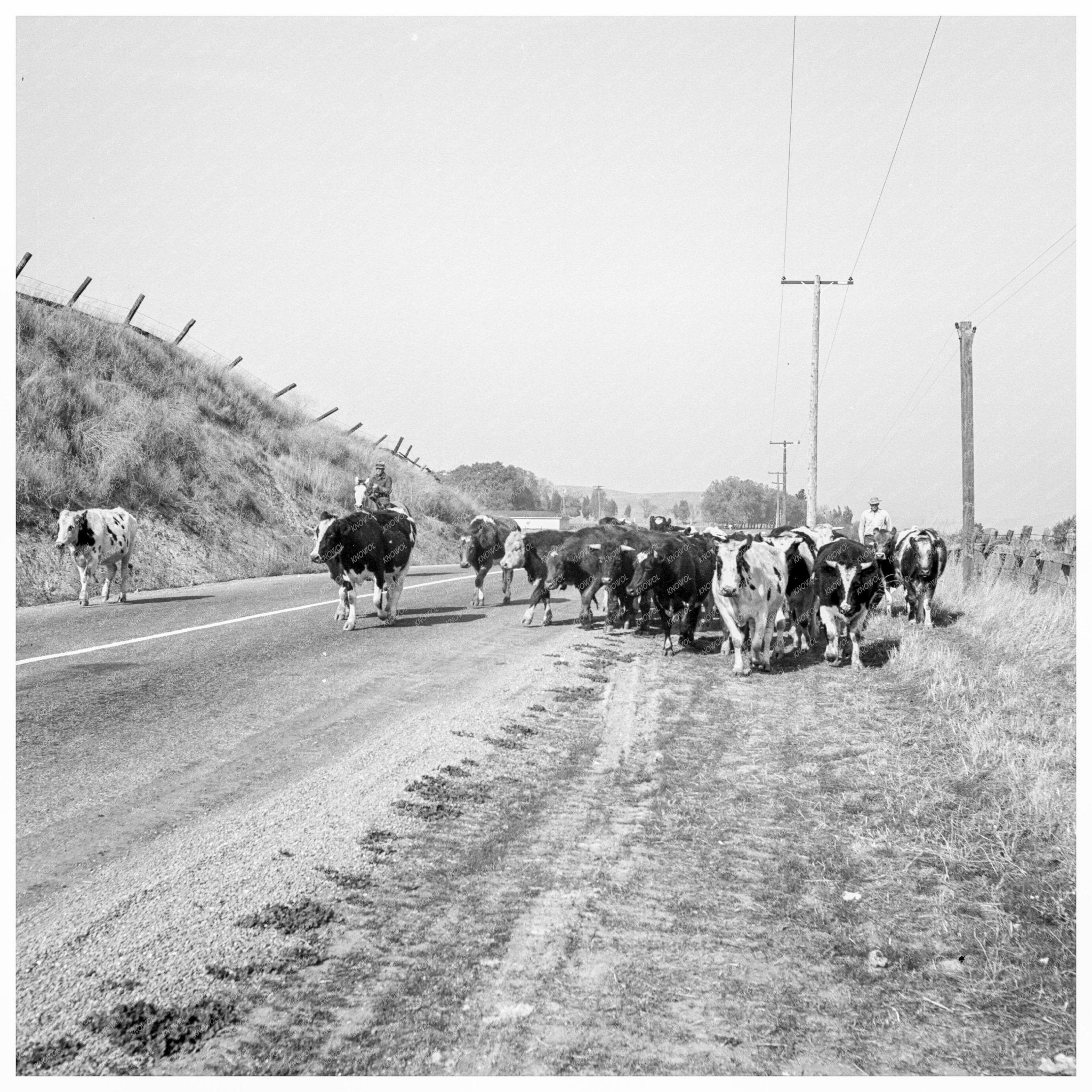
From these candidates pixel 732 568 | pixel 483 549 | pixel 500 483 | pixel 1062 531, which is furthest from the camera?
pixel 500 483

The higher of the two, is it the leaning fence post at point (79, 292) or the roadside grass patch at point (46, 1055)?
the leaning fence post at point (79, 292)

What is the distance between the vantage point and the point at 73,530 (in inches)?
635

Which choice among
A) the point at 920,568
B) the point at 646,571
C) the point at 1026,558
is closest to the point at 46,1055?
the point at 646,571

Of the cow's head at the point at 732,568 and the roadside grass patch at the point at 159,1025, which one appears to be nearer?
the roadside grass patch at the point at 159,1025

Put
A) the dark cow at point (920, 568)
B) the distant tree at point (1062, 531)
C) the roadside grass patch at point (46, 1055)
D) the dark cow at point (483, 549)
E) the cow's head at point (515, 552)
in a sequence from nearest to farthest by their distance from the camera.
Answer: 1. the roadside grass patch at point (46, 1055)
2. the cow's head at point (515, 552)
3. the dark cow at point (920, 568)
4. the dark cow at point (483, 549)
5. the distant tree at point (1062, 531)

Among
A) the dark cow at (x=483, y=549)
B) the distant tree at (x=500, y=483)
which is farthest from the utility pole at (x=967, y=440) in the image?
the distant tree at (x=500, y=483)

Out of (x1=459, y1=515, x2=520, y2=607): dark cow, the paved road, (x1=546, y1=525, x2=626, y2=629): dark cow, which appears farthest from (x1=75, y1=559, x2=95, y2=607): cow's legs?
(x1=546, y1=525, x2=626, y2=629): dark cow

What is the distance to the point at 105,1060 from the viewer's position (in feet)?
10.1

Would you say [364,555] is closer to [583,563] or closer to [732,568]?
[583,563]

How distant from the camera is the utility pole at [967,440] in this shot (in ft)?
78.9

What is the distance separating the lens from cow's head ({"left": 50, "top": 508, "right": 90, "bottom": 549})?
52.7 feet

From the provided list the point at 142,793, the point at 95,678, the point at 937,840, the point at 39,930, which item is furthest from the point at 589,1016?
the point at 95,678

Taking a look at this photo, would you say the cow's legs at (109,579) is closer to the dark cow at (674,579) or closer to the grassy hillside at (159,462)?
the grassy hillside at (159,462)

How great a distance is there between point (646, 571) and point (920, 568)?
6.64 m
